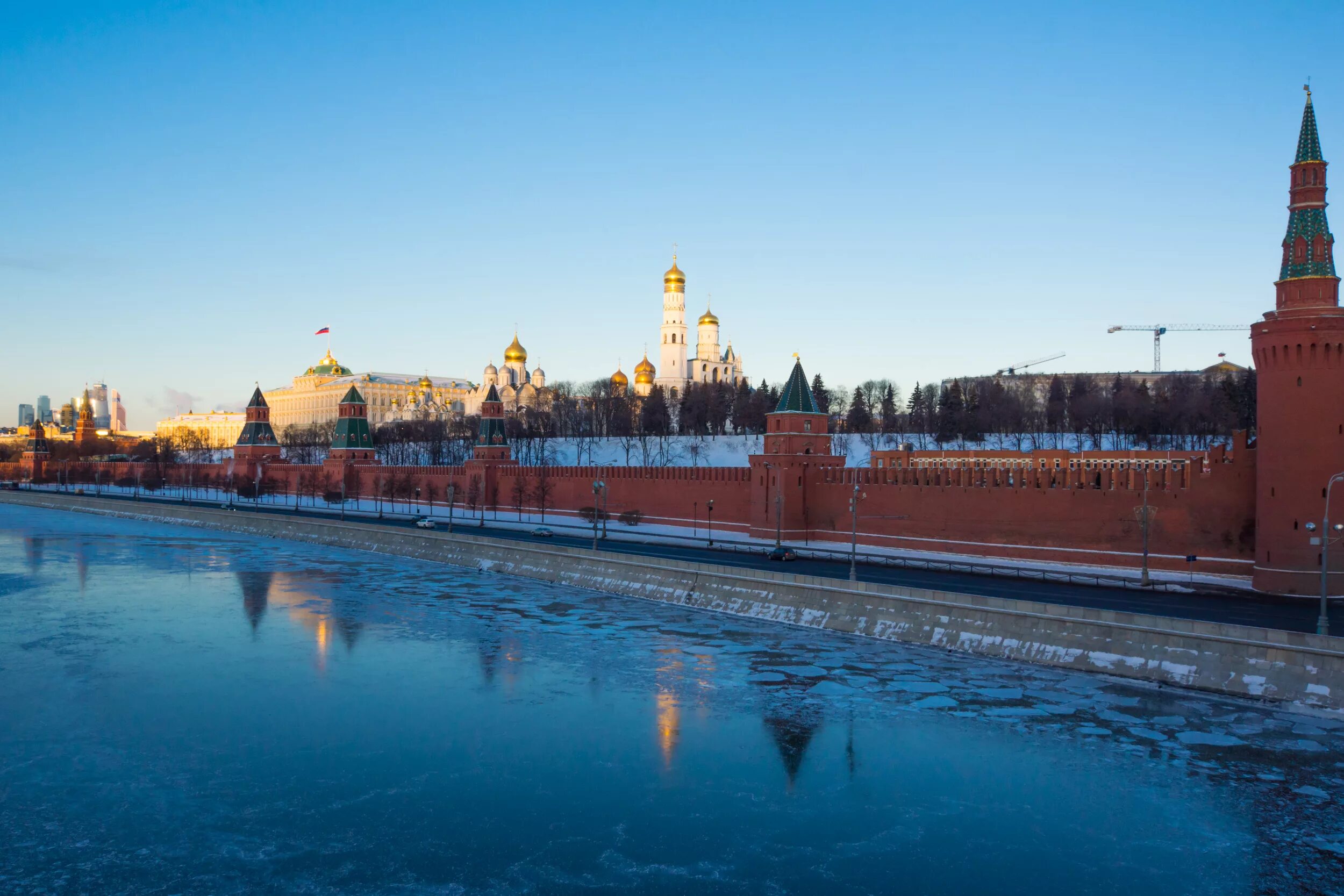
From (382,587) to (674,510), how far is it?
53.3 feet

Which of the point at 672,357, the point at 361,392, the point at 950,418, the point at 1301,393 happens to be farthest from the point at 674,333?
the point at 1301,393

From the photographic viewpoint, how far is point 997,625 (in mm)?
20781

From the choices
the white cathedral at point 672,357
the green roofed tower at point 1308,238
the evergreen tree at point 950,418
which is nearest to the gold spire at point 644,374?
the white cathedral at point 672,357

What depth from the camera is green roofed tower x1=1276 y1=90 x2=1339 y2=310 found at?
89.7 feet

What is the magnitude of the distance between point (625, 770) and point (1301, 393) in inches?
871

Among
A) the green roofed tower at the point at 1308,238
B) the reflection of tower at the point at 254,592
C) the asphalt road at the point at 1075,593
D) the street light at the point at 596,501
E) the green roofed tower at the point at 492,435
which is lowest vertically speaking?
the reflection of tower at the point at 254,592

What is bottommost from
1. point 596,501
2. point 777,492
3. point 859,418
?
point 596,501

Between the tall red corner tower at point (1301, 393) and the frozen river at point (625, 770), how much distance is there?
11.2 metres

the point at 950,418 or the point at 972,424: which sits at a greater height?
the point at 950,418

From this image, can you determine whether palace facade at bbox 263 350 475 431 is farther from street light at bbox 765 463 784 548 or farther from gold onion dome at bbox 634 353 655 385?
street light at bbox 765 463 784 548

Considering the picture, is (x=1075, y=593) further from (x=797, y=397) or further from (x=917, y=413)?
(x=917, y=413)

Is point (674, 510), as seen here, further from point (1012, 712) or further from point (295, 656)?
point (1012, 712)

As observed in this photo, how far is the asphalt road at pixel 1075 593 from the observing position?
22828 millimetres

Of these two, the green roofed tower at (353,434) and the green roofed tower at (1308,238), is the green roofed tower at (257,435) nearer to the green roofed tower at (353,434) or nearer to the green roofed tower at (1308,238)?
the green roofed tower at (353,434)
